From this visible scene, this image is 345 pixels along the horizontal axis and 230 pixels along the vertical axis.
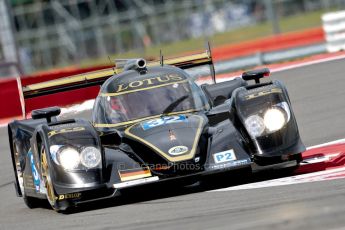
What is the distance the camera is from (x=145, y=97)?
9961 mm

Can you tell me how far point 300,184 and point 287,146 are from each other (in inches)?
23.8

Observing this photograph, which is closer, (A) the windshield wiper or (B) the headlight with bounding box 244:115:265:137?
(B) the headlight with bounding box 244:115:265:137

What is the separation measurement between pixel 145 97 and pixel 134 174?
143 centimetres

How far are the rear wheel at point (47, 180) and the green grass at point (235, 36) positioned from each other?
23224 mm

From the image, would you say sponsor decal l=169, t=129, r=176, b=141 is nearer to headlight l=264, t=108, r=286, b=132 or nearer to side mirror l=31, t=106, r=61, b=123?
headlight l=264, t=108, r=286, b=132

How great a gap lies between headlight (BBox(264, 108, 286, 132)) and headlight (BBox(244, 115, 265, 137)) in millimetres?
47

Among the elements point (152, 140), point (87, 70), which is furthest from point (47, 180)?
point (87, 70)

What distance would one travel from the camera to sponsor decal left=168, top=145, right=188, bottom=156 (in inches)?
340

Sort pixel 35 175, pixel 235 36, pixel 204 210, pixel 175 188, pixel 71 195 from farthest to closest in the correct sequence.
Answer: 1. pixel 235 36
2. pixel 35 175
3. pixel 175 188
4. pixel 71 195
5. pixel 204 210

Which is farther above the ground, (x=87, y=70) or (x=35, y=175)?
(x=35, y=175)

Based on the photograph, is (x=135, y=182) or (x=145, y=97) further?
(x=145, y=97)

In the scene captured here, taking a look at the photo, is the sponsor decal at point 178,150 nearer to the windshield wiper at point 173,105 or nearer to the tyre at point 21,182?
the windshield wiper at point 173,105

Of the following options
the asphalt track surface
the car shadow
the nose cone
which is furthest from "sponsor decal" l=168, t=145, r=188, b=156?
the asphalt track surface

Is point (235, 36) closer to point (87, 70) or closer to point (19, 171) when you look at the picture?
point (87, 70)
